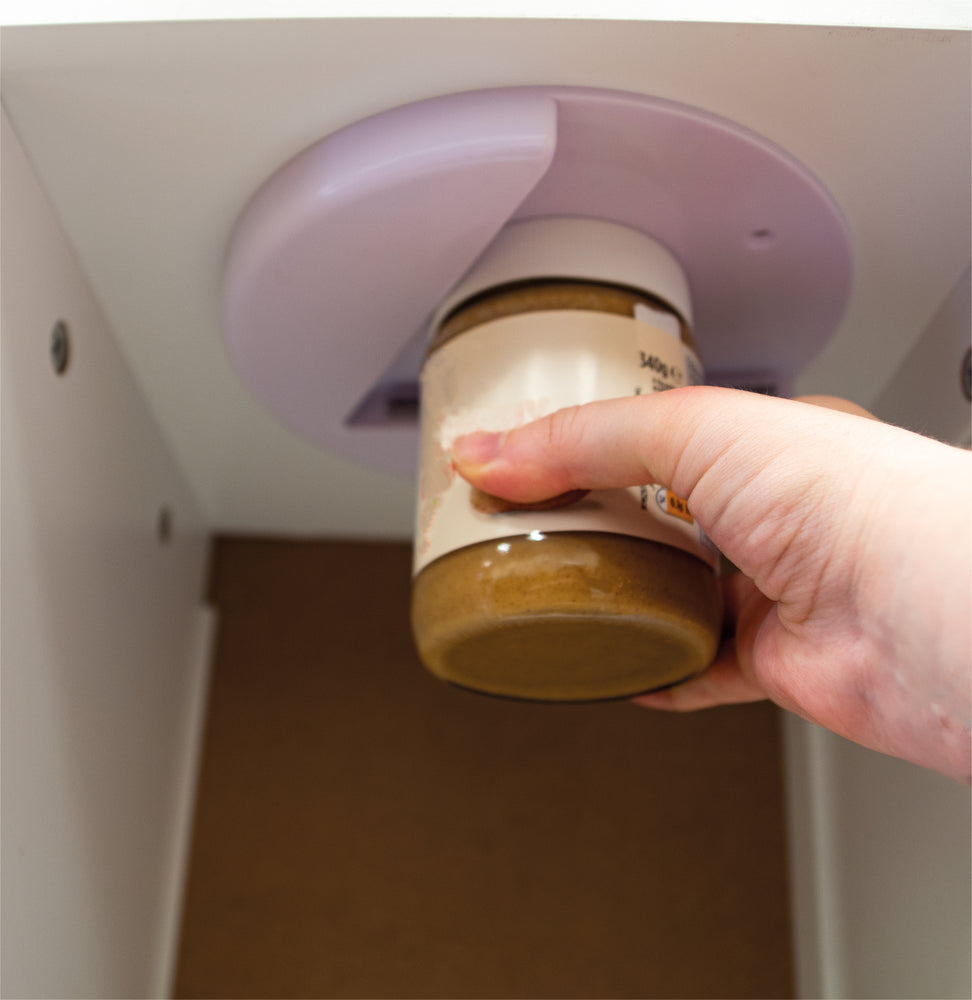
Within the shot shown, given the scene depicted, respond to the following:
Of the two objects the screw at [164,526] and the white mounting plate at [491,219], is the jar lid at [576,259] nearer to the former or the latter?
the white mounting plate at [491,219]

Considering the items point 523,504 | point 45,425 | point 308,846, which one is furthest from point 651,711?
point 45,425

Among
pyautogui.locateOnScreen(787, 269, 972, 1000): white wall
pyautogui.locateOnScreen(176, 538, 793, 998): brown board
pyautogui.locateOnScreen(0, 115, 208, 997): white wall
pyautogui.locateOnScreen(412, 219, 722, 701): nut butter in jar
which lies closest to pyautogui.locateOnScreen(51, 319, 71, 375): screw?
pyautogui.locateOnScreen(0, 115, 208, 997): white wall

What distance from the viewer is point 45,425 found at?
1.98 ft

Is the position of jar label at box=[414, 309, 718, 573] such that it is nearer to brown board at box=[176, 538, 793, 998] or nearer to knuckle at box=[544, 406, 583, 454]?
knuckle at box=[544, 406, 583, 454]

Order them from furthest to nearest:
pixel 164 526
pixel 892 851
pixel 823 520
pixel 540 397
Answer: pixel 164 526
pixel 892 851
pixel 540 397
pixel 823 520

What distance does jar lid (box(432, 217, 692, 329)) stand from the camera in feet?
1.97

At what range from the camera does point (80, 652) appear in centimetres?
65

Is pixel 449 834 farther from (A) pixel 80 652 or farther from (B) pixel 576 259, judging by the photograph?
(B) pixel 576 259

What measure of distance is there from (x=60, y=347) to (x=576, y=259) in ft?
1.04

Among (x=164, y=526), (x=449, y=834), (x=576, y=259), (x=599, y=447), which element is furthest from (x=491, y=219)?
(x=449, y=834)

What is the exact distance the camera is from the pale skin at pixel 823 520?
424 mm

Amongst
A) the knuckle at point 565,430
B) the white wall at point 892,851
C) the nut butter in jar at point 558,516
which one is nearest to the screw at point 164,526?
the nut butter in jar at point 558,516

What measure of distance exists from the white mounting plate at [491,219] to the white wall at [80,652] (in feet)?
0.36

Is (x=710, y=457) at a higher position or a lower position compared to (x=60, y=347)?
lower
